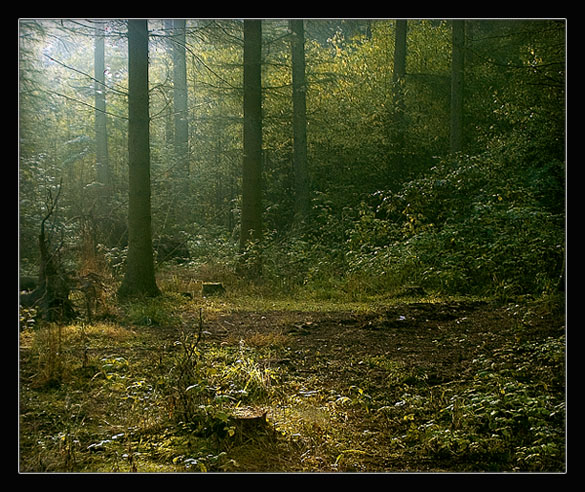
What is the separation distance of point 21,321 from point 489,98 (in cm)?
287

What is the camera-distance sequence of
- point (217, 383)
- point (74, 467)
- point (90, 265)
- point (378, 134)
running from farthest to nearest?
point (378, 134) < point (90, 265) < point (217, 383) < point (74, 467)

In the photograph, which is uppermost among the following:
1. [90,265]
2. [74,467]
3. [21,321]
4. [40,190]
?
[40,190]

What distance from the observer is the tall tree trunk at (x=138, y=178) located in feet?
12.6

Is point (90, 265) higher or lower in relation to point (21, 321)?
higher

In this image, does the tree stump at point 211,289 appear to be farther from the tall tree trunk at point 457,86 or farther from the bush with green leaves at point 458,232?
the tall tree trunk at point 457,86

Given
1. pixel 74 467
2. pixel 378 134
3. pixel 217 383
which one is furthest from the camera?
pixel 378 134

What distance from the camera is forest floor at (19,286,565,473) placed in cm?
330

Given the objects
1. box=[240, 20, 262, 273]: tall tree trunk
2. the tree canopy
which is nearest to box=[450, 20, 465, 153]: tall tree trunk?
the tree canopy

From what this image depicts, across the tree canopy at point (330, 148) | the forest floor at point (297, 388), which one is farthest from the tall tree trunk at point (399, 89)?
the forest floor at point (297, 388)

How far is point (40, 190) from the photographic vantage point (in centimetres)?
367

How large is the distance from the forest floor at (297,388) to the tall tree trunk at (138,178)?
0.14m

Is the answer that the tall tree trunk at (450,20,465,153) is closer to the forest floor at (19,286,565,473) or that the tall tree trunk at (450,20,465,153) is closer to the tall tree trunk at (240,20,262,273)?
the forest floor at (19,286,565,473)
